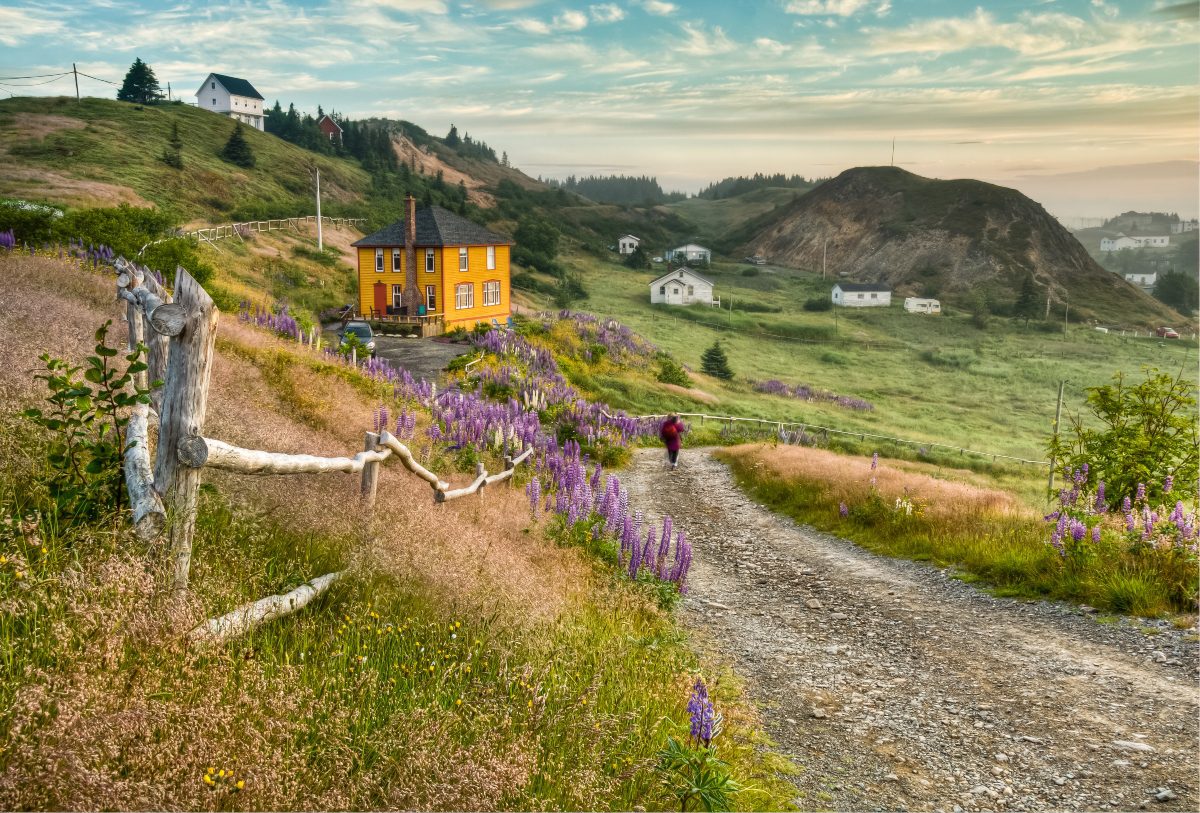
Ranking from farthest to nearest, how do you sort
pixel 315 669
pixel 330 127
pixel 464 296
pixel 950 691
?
pixel 330 127 < pixel 464 296 < pixel 950 691 < pixel 315 669

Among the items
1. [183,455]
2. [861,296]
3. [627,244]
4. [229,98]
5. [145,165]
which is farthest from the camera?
[627,244]

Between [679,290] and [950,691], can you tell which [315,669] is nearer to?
[950,691]

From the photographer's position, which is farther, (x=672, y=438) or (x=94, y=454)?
(x=672, y=438)

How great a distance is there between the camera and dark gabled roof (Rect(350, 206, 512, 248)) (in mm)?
46406

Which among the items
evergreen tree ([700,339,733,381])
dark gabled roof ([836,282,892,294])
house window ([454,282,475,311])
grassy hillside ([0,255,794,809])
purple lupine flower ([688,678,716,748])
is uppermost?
dark gabled roof ([836,282,892,294])

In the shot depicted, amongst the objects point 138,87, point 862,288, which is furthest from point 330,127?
point 862,288

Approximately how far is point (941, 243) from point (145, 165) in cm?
14388

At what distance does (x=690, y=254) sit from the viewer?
148250mm

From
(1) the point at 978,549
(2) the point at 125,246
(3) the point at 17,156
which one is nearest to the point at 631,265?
(3) the point at 17,156

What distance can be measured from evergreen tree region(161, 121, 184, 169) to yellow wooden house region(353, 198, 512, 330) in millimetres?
45465

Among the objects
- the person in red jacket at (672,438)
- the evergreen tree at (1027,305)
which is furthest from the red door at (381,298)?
the evergreen tree at (1027,305)

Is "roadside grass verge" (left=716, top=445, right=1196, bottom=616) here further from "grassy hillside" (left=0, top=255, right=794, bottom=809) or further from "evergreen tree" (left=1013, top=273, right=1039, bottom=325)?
"evergreen tree" (left=1013, top=273, right=1039, bottom=325)

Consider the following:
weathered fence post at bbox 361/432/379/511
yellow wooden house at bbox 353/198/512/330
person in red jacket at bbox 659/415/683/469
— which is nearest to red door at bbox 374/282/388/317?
yellow wooden house at bbox 353/198/512/330

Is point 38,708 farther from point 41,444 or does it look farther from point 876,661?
point 876,661
